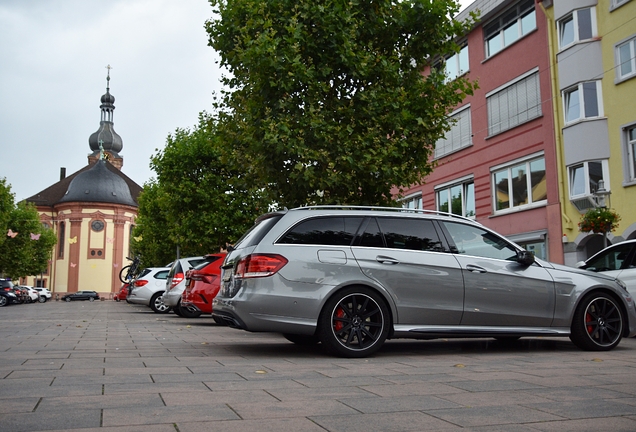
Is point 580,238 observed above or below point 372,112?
below

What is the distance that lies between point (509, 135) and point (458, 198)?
4.66 metres

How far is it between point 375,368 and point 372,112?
8646mm

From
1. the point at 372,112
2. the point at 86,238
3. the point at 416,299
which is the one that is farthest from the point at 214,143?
the point at 86,238

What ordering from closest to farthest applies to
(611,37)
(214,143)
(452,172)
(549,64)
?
1. (214,143)
2. (611,37)
3. (549,64)
4. (452,172)

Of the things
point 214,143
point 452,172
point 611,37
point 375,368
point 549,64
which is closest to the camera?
point 375,368

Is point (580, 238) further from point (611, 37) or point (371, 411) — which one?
point (371, 411)

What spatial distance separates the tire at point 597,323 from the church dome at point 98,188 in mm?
92428

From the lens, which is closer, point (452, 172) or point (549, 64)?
point (549, 64)

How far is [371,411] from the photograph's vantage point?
461 cm

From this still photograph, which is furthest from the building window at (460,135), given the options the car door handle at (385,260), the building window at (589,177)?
the car door handle at (385,260)

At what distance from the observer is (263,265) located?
25.9ft

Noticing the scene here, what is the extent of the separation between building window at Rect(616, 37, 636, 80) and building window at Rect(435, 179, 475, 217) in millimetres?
8532

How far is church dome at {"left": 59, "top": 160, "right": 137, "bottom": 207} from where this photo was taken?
96.0m

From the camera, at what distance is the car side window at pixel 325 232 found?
8125 mm
